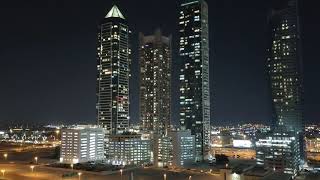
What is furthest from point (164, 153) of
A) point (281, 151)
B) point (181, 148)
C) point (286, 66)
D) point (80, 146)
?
point (286, 66)

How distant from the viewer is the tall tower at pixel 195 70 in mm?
110438

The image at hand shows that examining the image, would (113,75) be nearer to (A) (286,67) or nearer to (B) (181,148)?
(B) (181,148)

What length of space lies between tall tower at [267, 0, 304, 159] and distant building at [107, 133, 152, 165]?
4068 centimetres

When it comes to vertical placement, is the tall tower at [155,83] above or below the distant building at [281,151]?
above

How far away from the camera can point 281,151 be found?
3145 inches

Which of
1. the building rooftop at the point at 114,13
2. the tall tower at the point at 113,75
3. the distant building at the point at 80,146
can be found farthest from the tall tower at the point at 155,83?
the distant building at the point at 80,146

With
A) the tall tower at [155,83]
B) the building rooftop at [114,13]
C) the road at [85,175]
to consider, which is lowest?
the road at [85,175]

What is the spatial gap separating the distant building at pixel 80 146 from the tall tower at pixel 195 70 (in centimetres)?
3006

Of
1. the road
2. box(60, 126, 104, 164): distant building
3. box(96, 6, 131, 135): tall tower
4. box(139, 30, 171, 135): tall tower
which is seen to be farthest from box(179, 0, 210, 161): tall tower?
the road

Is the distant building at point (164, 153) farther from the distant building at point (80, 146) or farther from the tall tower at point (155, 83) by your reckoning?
the tall tower at point (155, 83)

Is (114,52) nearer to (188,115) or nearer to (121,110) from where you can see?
(121,110)

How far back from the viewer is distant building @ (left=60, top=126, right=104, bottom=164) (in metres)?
92.3

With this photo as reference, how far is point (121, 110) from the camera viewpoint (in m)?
120

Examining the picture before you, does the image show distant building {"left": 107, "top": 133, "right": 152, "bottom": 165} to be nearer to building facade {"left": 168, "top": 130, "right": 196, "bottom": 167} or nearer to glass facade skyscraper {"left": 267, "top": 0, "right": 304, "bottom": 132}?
building facade {"left": 168, "top": 130, "right": 196, "bottom": 167}
